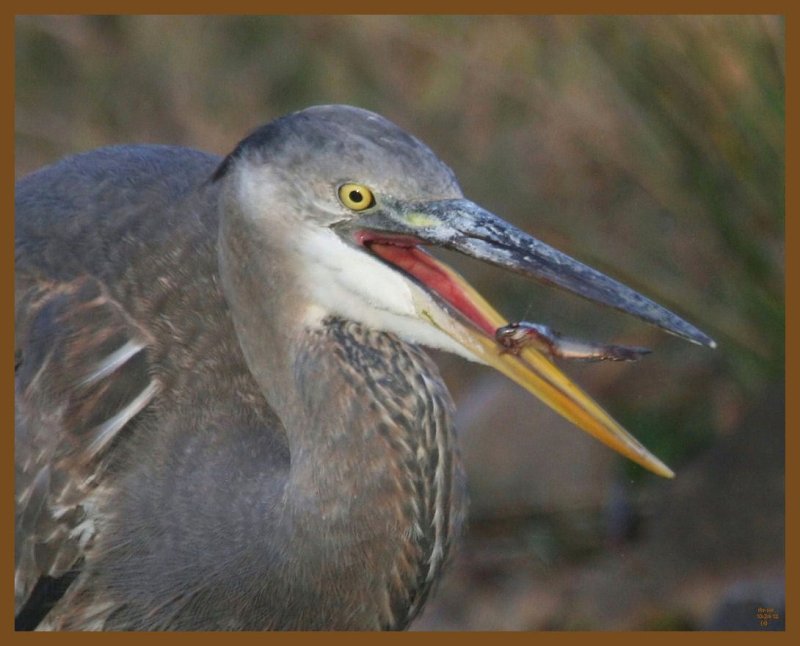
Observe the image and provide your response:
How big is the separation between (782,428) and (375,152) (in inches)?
104

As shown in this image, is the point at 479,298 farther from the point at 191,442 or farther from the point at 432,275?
the point at 191,442

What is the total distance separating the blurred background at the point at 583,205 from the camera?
15.9 ft

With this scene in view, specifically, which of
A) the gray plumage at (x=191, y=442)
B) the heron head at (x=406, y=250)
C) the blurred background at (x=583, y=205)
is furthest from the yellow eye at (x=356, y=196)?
the blurred background at (x=583, y=205)

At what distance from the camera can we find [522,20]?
618cm

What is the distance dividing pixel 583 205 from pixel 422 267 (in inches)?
126

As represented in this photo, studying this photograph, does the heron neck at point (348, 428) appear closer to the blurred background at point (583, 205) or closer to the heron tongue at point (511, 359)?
the heron tongue at point (511, 359)

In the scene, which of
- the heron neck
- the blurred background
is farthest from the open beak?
the blurred background

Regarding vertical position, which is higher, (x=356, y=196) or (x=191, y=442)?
(x=356, y=196)

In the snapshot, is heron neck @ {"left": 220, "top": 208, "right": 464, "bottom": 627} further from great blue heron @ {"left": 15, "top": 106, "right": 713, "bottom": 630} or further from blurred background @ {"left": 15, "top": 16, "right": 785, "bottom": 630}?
blurred background @ {"left": 15, "top": 16, "right": 785, "bottom": 630}

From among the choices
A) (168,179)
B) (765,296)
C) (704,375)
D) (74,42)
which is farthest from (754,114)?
(74,42)

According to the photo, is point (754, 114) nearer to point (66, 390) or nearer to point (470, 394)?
point (470, 394)

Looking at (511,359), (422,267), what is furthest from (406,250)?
(511,359)

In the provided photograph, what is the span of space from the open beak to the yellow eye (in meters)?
0.02

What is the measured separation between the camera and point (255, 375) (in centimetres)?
301
